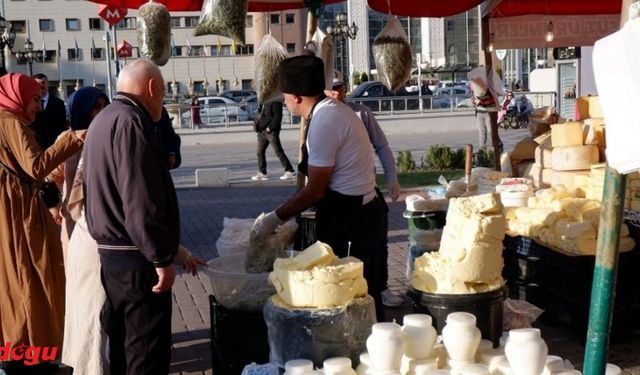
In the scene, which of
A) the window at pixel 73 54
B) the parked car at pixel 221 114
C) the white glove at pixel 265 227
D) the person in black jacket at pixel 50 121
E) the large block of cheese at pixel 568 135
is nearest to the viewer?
the white glove at pixel 265 227

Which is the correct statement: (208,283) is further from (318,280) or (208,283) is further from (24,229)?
(318,280)

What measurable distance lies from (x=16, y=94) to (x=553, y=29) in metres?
6.19

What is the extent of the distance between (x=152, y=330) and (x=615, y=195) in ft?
7.17

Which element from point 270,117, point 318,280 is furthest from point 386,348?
point 270,117

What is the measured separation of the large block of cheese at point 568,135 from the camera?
6.60 meters

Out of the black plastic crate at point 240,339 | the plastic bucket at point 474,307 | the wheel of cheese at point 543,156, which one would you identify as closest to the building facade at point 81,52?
the wheel of cheese at point 543,156

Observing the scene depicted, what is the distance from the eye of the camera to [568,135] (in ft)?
21.7

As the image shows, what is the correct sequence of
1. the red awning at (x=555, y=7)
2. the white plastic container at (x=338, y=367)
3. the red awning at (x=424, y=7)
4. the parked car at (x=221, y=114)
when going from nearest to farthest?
the white plastic container at (x=338, y=367) → the red awning at (x=424, y=7) → the red awning at (x=555, y=7) → the parked car at (x=221, y=114)

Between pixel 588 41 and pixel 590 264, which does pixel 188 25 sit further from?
pixel 590 264

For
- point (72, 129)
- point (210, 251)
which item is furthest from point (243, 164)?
point (72, 129)

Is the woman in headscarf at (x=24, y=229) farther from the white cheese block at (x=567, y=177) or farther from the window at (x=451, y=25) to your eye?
the window at (x=451, y=25)

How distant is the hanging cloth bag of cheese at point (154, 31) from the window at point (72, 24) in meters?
70.0

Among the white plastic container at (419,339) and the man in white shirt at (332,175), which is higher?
the man in white shirt at (332,175)

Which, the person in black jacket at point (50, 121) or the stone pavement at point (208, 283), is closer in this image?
the stone pavement at point (208, 283)
